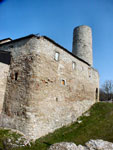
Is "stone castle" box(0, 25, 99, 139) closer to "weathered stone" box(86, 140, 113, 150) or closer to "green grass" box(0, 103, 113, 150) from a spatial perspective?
"green grass" box(0, 103, 113, 150)

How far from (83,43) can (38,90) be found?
10690 mm

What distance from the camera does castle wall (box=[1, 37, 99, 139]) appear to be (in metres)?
8.84

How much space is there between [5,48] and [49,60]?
3.86 meters

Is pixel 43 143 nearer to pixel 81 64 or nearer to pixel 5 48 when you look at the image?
pixel 5 48

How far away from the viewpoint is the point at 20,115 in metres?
8.81

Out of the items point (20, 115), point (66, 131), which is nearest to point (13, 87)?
point (20, 115)

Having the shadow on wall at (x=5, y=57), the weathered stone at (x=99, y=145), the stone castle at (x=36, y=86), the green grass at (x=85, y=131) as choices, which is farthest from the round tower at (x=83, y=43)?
the weathered stone at (x=99, y=145)

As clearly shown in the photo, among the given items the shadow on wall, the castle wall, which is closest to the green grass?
the castle wall

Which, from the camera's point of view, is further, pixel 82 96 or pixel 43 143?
pixel 82 96

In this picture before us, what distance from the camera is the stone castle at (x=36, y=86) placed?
889 centimetres

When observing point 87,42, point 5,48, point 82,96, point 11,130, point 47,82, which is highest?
point 87,42

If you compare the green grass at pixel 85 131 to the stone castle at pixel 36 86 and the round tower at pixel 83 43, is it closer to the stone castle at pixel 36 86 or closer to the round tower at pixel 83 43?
the stone castle at pixel 36 86

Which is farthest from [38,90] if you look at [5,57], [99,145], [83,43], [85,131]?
[83,43]

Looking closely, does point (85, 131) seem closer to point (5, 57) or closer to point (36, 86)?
point (36, 86)
